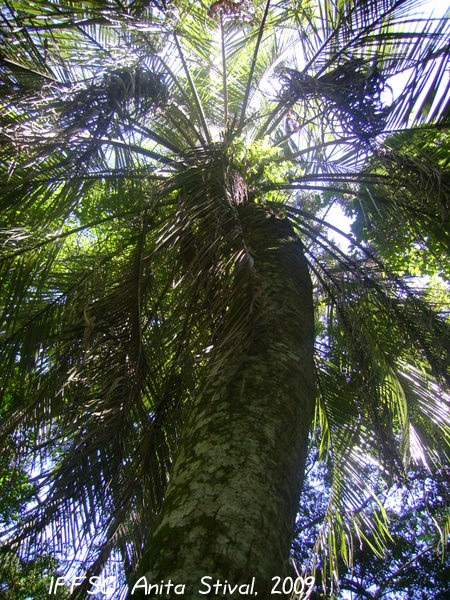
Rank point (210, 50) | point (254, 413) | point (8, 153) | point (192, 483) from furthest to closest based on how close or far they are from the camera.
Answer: point (210, 50)
point (8, 153)
point (254, 413)
point (192, 483)

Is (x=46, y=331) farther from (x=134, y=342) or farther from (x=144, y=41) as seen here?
(x=144, y=41)

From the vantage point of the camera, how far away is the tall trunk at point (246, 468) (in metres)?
1.12

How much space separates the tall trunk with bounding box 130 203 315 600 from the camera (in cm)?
112

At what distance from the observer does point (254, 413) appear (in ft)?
5.22

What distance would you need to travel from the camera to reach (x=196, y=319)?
2348mm

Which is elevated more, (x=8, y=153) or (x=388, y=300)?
(x=8, y=153)

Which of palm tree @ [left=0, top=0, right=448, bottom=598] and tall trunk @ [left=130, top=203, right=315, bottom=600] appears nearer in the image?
tall trunk @ [left=130, top=203, right=315, bottom=600]

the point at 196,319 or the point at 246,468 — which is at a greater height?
the point at 196,319

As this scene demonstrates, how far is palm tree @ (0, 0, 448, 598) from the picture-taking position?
150 centimetres

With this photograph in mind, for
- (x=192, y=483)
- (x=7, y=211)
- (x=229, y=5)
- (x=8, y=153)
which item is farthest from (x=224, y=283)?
(x=7, y=211)

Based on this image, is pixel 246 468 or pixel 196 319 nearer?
pixel 246 468

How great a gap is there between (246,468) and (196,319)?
107 centimetres

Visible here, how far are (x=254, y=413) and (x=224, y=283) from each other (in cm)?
84

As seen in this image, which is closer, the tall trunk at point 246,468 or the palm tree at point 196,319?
the tall trunk at point 246,468
